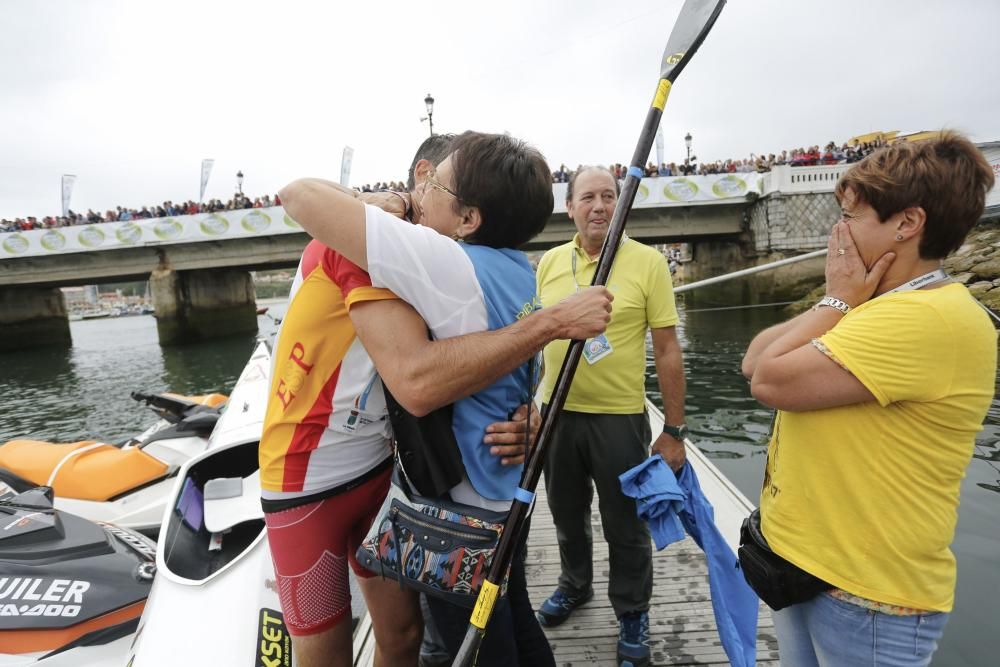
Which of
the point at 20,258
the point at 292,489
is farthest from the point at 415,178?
the point at 20,258

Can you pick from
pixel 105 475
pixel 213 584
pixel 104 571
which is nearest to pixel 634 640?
pixel 213 584

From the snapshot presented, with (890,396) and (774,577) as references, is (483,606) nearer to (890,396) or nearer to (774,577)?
(774,577)

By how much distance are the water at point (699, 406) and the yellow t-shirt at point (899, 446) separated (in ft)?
9.76

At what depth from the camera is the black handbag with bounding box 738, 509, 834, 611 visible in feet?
4.57

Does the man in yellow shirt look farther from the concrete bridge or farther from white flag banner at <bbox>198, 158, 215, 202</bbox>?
white flag banner at <bbox>198, 158, 215, 202</bbox>

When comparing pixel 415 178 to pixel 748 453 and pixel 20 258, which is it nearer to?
pixel 748 453

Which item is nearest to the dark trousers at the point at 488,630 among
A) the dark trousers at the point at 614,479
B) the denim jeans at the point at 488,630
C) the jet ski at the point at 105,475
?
the denim jeans at the point at 488,630

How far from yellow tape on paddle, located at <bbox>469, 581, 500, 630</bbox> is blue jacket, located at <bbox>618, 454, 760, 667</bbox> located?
996 mm

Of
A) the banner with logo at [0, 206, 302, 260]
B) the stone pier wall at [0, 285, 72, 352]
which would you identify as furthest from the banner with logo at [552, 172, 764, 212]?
the stone pier wall at [0, 285, 72, 352]

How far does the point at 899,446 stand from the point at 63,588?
3623 mm

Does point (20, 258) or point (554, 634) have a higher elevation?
point (20, 258)

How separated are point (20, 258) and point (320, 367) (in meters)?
29.5

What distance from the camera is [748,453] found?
6.95m

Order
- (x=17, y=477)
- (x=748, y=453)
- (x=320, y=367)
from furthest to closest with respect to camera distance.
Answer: (x=748, y=453) → (x=17, y=477) → (x=320, y=367)
